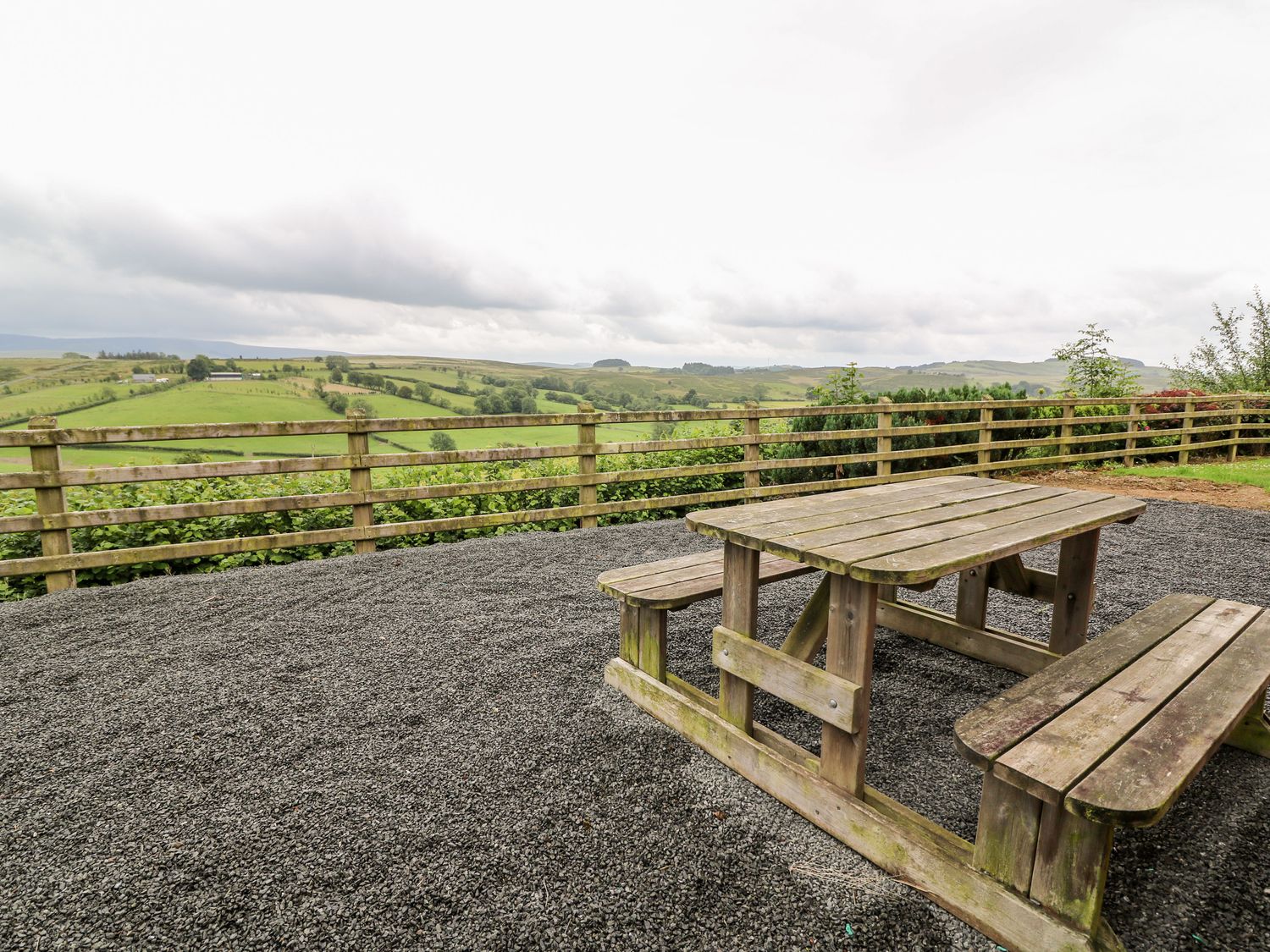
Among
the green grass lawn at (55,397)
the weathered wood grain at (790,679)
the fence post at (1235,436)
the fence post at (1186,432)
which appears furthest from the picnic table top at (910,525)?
the green grass lawn at (55,397)

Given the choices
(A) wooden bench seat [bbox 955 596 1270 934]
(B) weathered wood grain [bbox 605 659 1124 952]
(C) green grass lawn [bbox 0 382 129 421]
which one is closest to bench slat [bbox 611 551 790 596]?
(B) weathered wood grain [bbox 605 659 1124 952]

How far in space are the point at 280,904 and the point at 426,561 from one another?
3460mm

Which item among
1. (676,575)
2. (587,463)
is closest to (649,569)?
(676,575)

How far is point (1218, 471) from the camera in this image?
1010cm

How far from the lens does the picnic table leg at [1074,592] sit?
2.97 metres

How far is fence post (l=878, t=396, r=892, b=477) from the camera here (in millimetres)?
7785

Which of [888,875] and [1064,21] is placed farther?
[1064,21]

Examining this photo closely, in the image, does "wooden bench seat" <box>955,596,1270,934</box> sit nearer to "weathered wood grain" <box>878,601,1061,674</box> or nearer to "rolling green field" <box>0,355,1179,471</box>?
"weathered wood grain" <box>878,601,1061,674</box>

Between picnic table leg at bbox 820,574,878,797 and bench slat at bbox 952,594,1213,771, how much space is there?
28cm

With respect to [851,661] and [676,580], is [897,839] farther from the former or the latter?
[676,580]

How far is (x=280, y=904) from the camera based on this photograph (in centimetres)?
173

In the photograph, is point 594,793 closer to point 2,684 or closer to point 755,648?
point 755,648

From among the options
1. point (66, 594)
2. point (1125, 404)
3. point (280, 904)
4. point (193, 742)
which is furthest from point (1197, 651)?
point (1125, 404)

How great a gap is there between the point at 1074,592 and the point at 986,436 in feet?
21.5
